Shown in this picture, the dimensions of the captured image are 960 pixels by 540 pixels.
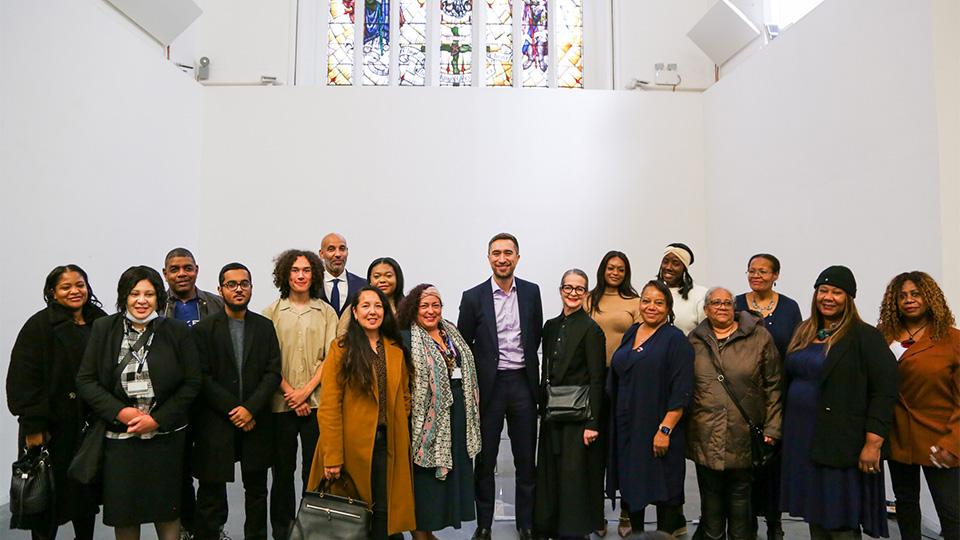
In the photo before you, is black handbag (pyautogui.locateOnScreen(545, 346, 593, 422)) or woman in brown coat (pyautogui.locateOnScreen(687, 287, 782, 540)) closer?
woman in brown coat (pyautogui.locateOnScreen(687, 287, 782, 540))

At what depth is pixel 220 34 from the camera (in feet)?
25.1

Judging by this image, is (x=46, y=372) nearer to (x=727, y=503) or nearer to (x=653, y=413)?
(x=653, y=413)

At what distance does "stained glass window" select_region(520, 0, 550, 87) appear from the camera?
829cm

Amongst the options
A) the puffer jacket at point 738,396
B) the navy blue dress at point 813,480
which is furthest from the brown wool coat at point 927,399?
the puffer jacket at point 738,396

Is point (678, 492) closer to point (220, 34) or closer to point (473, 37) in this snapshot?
point (473, 37)

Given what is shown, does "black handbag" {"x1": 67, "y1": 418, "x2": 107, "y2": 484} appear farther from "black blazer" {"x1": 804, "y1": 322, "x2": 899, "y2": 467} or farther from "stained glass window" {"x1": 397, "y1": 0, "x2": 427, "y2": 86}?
"stained glass window" {"x1": 397, "y1": 0, "x2": 427, "y2": 86}

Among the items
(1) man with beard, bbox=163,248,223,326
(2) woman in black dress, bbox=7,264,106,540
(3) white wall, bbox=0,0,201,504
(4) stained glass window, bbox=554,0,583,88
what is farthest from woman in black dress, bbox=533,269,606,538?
(4) stained glass window, bbox=554,0,583,88

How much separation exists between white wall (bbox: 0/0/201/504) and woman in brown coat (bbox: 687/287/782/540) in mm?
4170

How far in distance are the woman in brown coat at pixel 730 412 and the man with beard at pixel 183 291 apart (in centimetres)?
256

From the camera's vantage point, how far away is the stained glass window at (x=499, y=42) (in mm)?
8305

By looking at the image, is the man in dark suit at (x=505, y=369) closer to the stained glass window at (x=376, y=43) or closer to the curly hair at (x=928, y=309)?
the curly hair at (x=928, y=309)

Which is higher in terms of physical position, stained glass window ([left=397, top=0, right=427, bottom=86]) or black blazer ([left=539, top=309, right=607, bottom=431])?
stained glass window ([left=397, top=0, right=427, bottom=86])

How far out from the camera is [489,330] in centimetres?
372

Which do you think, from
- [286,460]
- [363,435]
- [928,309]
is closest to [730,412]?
[928,309]
